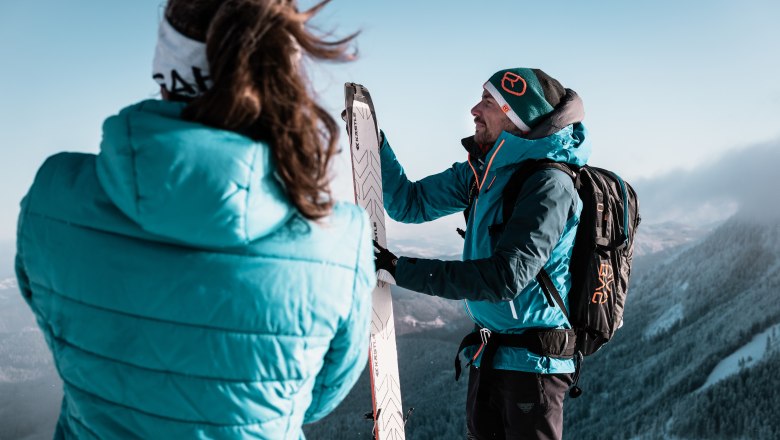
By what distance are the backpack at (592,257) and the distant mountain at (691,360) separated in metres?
21.7

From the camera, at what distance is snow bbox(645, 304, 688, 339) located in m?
39.3

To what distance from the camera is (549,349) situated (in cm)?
269

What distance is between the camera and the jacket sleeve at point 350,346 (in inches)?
47.4

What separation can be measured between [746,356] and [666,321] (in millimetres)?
11985

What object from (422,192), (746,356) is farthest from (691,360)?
(422,192)

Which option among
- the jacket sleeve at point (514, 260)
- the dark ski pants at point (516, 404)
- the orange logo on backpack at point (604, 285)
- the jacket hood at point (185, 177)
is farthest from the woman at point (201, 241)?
the orange logo on backpack at point (604, 285)

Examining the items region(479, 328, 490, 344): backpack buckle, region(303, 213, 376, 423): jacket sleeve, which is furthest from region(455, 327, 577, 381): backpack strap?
region(303, 213, 376, 423): jacket sleeve

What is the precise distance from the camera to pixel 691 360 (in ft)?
109

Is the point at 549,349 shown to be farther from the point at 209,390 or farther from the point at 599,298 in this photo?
the point at 209,390

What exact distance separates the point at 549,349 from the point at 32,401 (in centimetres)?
5454

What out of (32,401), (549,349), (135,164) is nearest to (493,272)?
(549,349)

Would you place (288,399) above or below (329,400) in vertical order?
above

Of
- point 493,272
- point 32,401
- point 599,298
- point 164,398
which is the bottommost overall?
point 32,401

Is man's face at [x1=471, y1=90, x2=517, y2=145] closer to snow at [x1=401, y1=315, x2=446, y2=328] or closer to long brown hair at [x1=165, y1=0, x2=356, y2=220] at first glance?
long brown hair at [x1=165, y1=0, x2=356, y2=220]
